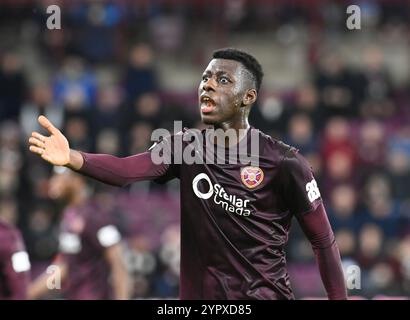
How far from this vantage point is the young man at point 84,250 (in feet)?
25.5

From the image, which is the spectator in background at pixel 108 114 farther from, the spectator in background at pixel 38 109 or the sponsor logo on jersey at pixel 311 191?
the sponsor logo on jersey at pixel 311 191

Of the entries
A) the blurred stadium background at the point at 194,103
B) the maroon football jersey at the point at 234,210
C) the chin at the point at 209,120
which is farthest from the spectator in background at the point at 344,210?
the chin at the point at 209,120

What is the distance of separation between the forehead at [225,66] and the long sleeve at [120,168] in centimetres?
55

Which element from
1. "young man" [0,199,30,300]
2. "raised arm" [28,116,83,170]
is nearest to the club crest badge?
"raised arm" [28,116,83,170]

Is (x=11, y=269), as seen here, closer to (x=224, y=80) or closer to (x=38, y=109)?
(x=224, y=80)

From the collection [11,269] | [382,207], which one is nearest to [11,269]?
[11,269]

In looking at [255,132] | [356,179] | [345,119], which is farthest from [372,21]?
[255,132]

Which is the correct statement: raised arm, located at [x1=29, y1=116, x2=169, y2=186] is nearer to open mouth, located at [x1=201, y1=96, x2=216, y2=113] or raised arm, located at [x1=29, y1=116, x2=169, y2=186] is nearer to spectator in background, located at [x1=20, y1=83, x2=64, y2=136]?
open mouth, located at [x1=201, y1=96, x2=216, y2=113]

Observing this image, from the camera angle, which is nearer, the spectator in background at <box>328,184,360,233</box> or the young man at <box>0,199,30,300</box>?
the young man at <box>0,199,30,300</box>

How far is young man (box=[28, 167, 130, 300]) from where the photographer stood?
777cm

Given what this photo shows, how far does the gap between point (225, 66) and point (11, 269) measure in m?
2.05

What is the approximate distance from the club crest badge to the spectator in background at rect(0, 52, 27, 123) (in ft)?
25.9

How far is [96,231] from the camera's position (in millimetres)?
7773
